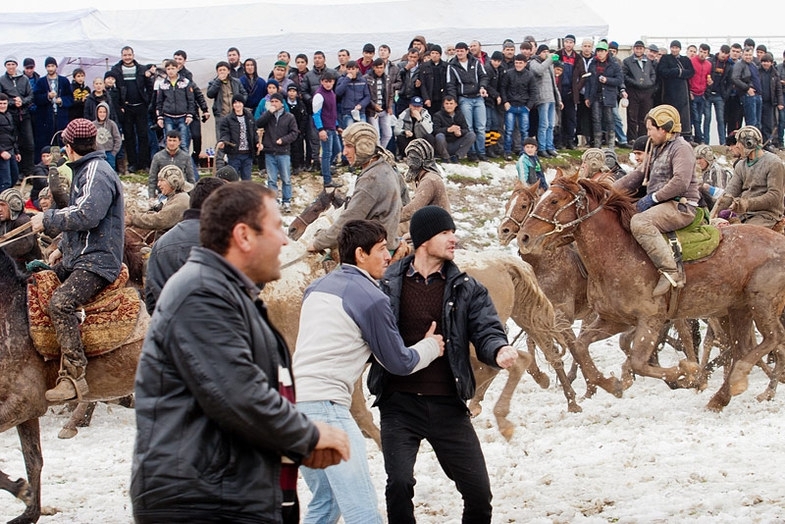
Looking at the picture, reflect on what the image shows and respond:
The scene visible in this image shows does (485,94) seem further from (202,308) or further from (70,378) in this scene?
(202,308)

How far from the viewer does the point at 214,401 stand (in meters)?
3.27

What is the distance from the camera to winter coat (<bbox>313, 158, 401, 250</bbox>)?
8078 millimetres

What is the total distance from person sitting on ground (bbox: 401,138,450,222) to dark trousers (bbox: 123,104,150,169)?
848 centimetres

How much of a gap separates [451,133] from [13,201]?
958 centimetres

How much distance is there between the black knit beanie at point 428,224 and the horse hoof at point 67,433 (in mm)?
5467

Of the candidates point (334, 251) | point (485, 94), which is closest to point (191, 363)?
point (334, 251)

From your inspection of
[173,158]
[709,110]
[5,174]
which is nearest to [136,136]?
[5,174]

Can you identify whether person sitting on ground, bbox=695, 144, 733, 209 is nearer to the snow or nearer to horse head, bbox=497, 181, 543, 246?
the snow

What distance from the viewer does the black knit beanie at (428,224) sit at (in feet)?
18.8

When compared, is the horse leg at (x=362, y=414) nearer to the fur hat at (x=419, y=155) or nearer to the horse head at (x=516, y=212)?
the fur hat at (x=419, y=155)

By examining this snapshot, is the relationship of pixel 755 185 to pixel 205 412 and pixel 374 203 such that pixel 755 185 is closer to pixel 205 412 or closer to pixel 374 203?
pixel 374 203

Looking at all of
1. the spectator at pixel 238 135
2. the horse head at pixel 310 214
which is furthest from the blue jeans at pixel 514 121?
the horse head at pixel 310 214

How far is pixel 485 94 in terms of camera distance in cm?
1884

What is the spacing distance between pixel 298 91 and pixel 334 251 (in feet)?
31.1
